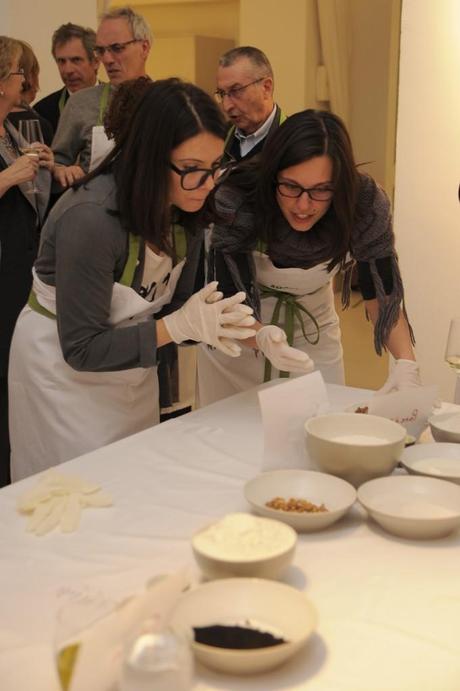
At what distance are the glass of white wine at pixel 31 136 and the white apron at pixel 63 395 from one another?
942 mm

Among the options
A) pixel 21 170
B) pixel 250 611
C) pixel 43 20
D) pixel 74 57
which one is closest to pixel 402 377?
pixel 250 611

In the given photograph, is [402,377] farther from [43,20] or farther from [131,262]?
[43,20]

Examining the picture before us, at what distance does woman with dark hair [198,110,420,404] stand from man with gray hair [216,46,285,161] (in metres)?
1.13

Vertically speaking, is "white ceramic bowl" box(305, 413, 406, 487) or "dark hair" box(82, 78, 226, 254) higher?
"dark hair" box(82, 78, 226, 254)

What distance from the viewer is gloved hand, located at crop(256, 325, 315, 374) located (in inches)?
76.0

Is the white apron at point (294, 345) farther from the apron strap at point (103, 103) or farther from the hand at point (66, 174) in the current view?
the apron strap at point (103, 103)

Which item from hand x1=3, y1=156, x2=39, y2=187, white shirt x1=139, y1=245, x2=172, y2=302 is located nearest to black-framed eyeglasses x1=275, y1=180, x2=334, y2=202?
white shirt x1=139, y1=245, x2=172, y2=302

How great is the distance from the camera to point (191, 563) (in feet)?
3.93

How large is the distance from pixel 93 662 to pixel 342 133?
4.95ft

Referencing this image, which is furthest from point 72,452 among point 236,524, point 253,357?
point 236,524

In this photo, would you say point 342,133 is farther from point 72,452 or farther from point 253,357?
point 72,452

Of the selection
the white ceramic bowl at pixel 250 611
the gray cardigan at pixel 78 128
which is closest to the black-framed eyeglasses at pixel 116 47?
the gray cardigan at pixel 78 128

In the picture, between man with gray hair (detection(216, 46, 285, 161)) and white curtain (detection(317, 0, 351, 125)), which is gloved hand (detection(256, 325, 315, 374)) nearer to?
man with gray hair (detection(216, 46, 285, 161))

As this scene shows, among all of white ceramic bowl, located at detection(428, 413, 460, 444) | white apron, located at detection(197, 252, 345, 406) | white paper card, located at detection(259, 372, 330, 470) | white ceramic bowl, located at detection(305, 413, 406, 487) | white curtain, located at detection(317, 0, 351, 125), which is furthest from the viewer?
white curtain, located at detection(317, 0, 351, 125)
